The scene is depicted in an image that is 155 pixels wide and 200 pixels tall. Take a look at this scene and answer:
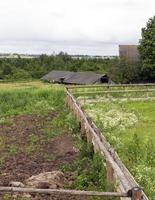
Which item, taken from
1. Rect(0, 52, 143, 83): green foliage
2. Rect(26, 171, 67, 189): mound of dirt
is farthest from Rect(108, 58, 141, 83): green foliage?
Rect(26, 171, 67, 189): mound of dirt

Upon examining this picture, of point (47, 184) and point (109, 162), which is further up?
point (109, 162)

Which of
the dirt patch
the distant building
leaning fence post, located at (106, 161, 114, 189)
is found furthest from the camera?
the distant building

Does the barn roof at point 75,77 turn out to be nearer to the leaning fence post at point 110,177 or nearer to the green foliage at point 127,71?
the green foliage at point 127,71

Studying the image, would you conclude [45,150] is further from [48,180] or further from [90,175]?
[48,180]

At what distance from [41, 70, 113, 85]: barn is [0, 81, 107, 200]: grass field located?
37.3 metres

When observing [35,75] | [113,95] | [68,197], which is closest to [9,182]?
[68,197]

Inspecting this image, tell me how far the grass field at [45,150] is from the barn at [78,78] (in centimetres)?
3728

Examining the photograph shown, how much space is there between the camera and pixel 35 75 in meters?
86.5

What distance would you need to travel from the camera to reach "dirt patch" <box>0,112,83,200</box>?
10.2 m

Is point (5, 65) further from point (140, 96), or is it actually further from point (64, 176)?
point (64, 176)

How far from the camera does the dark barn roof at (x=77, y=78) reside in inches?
2392

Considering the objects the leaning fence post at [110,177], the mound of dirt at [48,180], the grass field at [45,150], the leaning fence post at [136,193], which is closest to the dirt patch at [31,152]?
the grass field at [45,150]

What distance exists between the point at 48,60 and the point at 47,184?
89.9m

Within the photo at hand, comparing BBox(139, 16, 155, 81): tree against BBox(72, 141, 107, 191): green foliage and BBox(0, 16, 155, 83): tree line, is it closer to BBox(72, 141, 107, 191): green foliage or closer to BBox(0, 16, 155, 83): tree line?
BBox(0, 16, 155, 83): tree line
